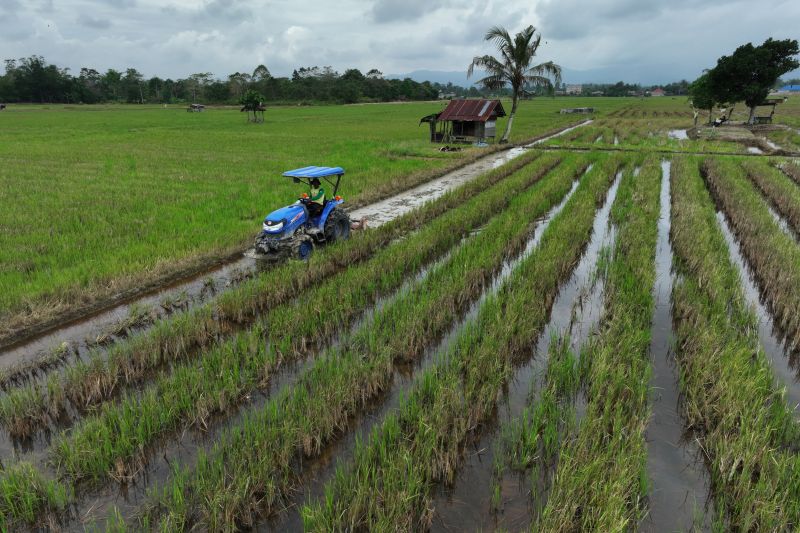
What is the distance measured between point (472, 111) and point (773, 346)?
22.5 m

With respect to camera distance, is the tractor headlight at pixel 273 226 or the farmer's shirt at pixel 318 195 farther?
the farmer's shirt at pixel 318 195

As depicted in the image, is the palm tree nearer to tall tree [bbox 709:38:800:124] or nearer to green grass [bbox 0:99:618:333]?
green grass [bbox 0:99:618:333]

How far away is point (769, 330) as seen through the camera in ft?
18.7

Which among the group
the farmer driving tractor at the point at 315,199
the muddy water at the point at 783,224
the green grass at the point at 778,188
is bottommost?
the muddy water at the point at 783,224

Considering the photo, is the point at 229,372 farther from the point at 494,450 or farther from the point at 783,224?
the point at 783,224

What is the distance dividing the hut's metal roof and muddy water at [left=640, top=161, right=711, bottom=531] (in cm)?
2173

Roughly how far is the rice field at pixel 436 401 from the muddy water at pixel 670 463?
0.02m

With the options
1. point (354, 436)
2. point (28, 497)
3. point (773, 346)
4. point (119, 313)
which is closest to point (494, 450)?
point (354, 436)

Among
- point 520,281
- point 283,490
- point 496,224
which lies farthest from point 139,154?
point 283,490

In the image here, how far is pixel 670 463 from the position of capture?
3566 mm

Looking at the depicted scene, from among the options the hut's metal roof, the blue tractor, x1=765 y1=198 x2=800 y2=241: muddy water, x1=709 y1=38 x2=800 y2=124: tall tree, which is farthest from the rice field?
x1=709 y1=38 x2=800 y2=124: tall tree

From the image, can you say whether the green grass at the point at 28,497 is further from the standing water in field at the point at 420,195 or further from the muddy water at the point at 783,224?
the muddy water at the point at 783,224

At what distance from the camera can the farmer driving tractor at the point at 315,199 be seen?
8.14 m

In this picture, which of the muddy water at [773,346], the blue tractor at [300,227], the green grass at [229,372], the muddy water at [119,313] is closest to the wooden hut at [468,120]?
the blue tractor at [300,227]
